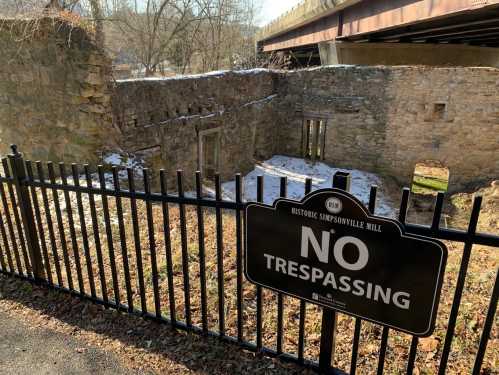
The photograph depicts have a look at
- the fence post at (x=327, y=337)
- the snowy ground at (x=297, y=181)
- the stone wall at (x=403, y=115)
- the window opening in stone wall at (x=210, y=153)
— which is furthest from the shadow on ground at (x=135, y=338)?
the stone wall at (x=403, y=115)

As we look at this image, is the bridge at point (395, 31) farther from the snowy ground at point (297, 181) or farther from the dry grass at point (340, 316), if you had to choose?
the dry grass at point (340, 316)

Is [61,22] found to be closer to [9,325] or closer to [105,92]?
[105,92]

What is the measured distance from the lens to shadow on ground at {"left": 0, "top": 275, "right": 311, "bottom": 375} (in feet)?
8.66

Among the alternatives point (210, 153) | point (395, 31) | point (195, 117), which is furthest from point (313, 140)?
point (195, 117)

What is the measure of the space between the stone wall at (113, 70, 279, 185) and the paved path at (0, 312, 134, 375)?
505 centimetres

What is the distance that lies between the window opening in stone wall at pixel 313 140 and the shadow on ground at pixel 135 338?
11.3 meters

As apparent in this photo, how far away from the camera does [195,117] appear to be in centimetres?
948

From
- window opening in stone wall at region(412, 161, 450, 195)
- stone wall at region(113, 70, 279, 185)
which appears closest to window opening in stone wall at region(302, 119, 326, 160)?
stone wall at region(113, 70, 279, 185)

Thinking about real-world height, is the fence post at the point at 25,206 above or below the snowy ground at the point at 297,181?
above

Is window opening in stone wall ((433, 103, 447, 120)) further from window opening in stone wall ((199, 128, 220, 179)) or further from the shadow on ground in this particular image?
the shadow on ground

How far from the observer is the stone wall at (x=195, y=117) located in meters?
7.77

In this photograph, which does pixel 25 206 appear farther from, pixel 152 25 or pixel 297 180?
pixel 152 25

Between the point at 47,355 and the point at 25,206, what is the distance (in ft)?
4.35

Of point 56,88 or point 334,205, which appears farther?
point 56,88
